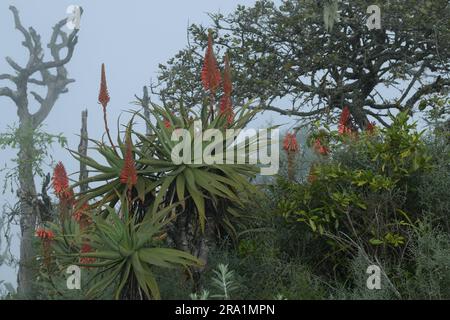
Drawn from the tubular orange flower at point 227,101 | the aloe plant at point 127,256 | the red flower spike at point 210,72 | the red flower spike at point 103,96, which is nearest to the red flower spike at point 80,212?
the aloe plant at point 127,256

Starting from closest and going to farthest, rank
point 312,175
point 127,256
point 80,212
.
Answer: point 127,256 → point 80,212 → point 312,175

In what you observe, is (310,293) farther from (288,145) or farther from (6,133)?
(6,133)

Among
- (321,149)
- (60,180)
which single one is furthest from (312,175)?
(60,180)

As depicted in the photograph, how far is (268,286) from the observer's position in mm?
7422

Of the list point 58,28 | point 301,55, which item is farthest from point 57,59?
point 301,55

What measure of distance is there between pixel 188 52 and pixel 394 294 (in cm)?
854

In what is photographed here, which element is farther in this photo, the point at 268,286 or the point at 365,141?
the point at 365,141

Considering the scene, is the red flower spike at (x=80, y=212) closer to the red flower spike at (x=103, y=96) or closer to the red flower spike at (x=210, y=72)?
the red flower spike at (x=103, y=96)

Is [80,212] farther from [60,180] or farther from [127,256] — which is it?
[127,256]

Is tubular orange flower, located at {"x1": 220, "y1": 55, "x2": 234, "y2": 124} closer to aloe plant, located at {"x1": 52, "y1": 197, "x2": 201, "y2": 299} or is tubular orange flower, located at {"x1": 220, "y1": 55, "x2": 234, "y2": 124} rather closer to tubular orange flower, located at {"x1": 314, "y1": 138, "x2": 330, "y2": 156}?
aloe plant, located at {"x1": 52, "y1": 197, "x2": 201, "y2": 299}

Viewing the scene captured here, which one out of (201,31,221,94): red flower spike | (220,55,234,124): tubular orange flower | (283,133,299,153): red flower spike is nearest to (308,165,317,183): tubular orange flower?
(283,133,299,153): red flower spike

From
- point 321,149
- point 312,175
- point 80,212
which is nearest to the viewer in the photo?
point 80,212

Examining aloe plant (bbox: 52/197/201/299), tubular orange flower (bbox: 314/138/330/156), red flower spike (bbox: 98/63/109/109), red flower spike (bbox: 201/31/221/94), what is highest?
red flower spike (bbox: 201/31/221/94)
